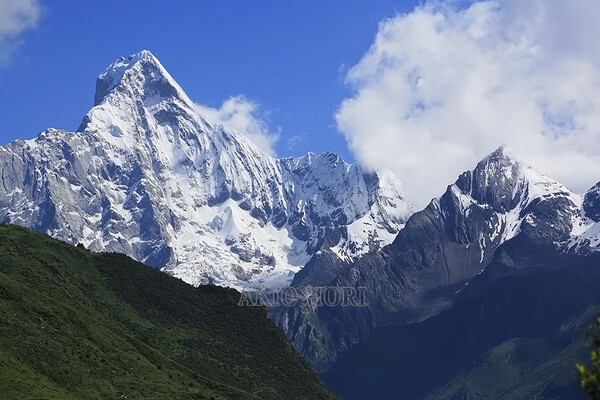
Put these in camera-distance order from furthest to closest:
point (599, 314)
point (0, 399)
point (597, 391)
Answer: point (0, 399), point (599, 314), point (597, 391)

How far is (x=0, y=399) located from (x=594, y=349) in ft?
406

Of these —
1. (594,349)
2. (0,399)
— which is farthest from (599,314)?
(0,399)

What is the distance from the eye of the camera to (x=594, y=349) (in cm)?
10875

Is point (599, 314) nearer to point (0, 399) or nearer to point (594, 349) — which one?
point (594, 349)

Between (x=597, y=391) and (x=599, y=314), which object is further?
(x=599, y=314)

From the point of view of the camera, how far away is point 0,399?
19988 centimetres

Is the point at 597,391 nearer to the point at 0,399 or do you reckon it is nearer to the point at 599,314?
the point at 599,314

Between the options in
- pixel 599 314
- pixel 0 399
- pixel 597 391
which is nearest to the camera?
pixel 597 391

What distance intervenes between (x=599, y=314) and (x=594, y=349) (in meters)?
12.0

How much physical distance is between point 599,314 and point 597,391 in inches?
688

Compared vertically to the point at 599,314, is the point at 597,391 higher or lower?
lower

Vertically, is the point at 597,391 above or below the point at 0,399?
below

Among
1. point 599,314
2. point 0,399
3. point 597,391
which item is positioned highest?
point 0,399

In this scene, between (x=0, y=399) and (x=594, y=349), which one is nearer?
(x=594, y=349)
